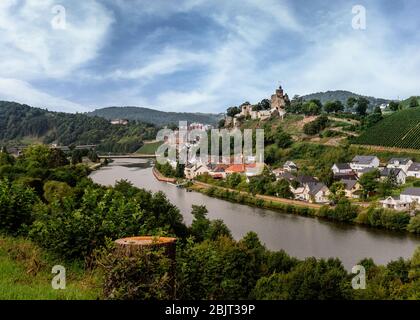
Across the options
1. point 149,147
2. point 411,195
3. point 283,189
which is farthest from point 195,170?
point 149,147

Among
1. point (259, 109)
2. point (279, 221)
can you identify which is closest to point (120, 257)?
point (279, 221)

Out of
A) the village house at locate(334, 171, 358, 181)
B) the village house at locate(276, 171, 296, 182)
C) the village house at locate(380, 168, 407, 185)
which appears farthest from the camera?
the village house at locate(334, 171, 358, 181)

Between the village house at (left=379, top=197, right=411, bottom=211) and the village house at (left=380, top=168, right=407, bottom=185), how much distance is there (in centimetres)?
476

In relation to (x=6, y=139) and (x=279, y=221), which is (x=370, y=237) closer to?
(x=279, y=221)

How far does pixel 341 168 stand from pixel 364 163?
1.76 m

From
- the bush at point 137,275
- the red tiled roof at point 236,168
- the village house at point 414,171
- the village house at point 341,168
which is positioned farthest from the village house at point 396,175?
the bush at point 137,275

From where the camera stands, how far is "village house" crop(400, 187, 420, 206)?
20.8 m

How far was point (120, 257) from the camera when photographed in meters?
3.10

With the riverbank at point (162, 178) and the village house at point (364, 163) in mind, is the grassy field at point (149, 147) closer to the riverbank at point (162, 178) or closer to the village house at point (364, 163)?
the riverbank at point (162, 178)

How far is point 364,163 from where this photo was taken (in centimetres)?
3044

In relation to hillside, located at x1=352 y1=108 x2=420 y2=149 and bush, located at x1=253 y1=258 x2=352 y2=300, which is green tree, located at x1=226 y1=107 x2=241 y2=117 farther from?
bush, located at x1=253 y1=258 x2=352 y2=300

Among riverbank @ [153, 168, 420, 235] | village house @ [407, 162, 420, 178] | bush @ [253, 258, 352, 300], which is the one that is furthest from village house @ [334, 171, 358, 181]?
bush @ [253, 258, 352, 300]

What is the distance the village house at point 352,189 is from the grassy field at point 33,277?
21494 mm

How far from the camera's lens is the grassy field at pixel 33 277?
3.21 metres
